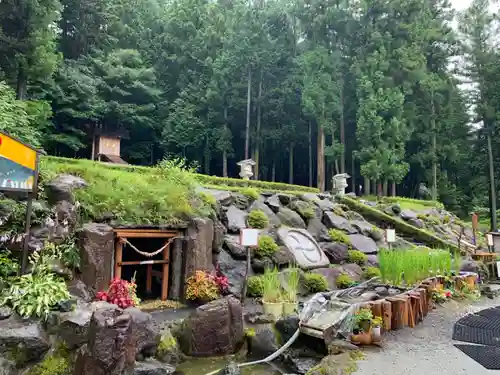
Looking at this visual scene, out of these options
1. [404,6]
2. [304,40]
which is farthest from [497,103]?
[304,40]

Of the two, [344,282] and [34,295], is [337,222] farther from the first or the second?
[34,295]

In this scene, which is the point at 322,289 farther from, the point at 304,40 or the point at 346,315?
the point at 304,40

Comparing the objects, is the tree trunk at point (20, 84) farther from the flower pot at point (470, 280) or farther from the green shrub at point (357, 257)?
the flower pot at point (470, 280)

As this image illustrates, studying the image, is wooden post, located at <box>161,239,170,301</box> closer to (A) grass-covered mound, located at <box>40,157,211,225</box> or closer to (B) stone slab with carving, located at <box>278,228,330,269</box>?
(A) grass-covered mound, located at <box>40,157,211,225</box>

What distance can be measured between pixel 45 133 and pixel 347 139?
18.1 meters

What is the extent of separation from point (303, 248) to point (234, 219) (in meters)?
1.99

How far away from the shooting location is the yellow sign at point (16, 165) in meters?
4.83

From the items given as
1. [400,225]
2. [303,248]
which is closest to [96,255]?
[303,248]

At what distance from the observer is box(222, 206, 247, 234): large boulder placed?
382 inches

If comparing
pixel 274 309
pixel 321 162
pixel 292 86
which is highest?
pixel 292 86

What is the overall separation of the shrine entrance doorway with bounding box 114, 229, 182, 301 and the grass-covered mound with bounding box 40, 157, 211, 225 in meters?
0.22

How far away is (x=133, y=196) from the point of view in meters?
7.47

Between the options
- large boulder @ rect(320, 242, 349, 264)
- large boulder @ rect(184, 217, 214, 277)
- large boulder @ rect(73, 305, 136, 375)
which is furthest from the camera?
large boulder @ rect(320, 242, 349, 264)

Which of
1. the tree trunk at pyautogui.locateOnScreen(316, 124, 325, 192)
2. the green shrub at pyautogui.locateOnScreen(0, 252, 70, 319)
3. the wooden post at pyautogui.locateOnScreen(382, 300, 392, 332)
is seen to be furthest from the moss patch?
the tree trunk at pyautogui.locateOnScreen(316, 124, 325, 192)
